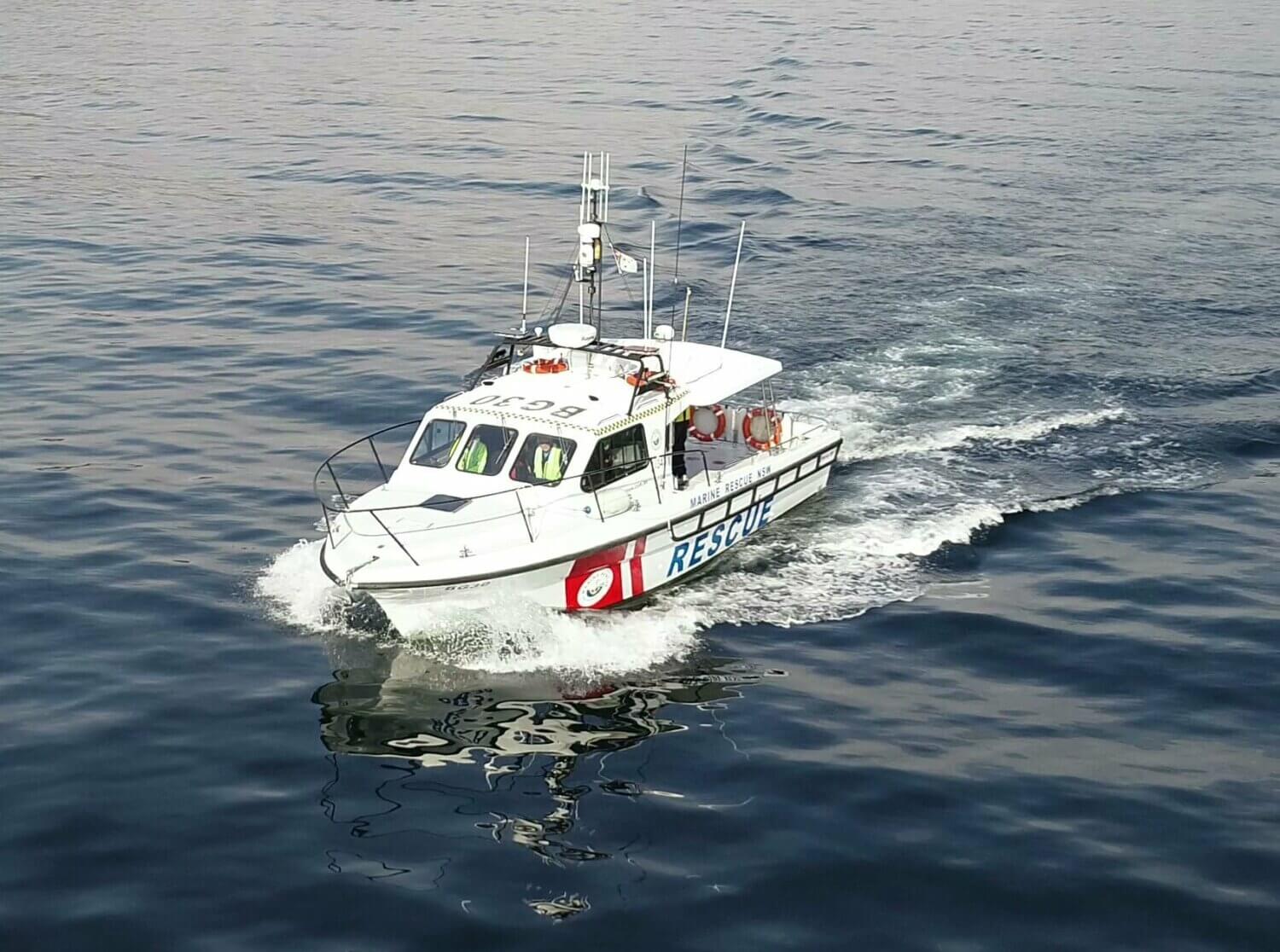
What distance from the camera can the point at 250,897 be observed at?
13375 millimetres

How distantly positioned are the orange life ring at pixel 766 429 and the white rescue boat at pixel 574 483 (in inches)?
1.1

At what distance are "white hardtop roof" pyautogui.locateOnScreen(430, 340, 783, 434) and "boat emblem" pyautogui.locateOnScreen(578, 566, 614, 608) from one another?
6.04 feet

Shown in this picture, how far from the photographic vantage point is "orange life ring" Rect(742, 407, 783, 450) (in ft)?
73.9

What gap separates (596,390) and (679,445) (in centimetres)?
143

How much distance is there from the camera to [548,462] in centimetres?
1966

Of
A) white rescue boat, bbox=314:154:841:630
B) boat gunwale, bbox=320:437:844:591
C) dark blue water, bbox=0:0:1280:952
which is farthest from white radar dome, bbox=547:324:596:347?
dark blue water, bbox=0:0:1280:952

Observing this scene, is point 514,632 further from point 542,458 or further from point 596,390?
point 596,390

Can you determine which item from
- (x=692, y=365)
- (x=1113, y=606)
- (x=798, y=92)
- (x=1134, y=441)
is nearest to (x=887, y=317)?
(x=1134, y=441)

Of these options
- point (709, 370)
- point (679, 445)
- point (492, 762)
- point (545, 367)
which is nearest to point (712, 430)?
point (709, 370)

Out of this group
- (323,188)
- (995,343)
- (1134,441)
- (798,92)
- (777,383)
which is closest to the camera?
(1134,441)

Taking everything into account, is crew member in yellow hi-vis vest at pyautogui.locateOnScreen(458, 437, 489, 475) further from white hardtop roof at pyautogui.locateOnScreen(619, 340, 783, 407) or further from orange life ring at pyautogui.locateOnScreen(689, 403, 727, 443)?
orange life ring at pyautogui.locateOnScreen(689, 403, 727, 443)

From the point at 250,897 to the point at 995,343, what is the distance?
19.6 m

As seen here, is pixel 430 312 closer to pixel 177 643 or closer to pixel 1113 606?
pixel 177 643

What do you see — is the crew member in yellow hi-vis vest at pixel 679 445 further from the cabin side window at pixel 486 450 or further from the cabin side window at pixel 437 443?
the cabin side window at pixel 437 443
